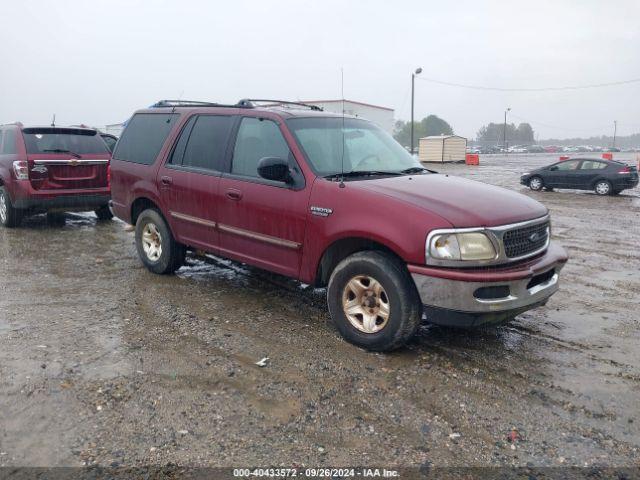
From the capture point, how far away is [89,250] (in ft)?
25.4

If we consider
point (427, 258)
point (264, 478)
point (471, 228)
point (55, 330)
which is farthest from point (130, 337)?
point (471, 228)

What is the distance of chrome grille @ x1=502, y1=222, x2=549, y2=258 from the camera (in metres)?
3.83

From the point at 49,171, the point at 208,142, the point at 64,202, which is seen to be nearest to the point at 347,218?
the point at 208,142

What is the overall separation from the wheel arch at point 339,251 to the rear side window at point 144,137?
8.85ft

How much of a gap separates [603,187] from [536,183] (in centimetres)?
222

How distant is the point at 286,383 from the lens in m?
3.64

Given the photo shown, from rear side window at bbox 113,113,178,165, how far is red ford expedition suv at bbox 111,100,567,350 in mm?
31

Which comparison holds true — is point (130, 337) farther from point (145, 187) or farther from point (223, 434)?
point (145, 187)

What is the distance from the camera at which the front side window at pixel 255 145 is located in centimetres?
480

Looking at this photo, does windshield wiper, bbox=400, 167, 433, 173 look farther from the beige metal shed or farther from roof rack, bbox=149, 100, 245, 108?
the beige metal shed

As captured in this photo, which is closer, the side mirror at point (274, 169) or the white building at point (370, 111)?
the side mirror at point (274, 169)

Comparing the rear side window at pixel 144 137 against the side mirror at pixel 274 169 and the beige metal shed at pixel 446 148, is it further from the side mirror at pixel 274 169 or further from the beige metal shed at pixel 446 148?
the beige metal shed at pixel 446 148

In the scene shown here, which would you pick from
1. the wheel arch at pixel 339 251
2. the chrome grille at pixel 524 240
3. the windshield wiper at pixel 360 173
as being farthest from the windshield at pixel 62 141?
the chrome grille at pixel 524 240

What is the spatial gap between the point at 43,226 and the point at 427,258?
8.52m
